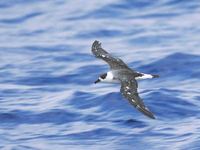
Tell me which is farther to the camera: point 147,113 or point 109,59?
point 109,59

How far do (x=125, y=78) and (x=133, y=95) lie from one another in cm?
74

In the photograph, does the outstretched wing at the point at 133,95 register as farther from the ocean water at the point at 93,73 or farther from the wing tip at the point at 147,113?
the ocean water at the point at 93,73

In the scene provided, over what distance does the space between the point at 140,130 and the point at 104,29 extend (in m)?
7.78

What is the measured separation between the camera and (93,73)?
64.1 ft

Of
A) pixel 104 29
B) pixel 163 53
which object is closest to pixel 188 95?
pixel 163 53

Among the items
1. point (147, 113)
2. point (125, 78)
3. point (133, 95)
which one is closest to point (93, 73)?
point (125, 78)

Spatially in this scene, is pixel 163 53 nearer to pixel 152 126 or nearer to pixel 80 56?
pixel 80 56

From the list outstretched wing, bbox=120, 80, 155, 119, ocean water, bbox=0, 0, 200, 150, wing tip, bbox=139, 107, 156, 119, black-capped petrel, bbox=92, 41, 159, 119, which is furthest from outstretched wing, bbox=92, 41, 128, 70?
wing tip, bbox=139, 107, 156, 119

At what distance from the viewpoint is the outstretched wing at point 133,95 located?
1341cm

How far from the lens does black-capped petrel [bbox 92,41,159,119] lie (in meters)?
13.6

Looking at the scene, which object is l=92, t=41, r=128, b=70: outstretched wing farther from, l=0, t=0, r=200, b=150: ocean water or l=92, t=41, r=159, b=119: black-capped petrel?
l=0, t=0, r=200, b=150: ocean water

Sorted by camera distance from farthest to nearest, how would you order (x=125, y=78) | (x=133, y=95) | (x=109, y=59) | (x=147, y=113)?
(x=109, y=59) → (x=125, y=78) → (x=133, y=95) → (x=147, y=113)

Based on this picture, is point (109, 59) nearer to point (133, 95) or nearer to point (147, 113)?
point (133, 95)

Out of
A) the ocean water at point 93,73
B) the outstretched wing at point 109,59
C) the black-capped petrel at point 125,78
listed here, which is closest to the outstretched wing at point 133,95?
the black-capped petrel at point 125,78
